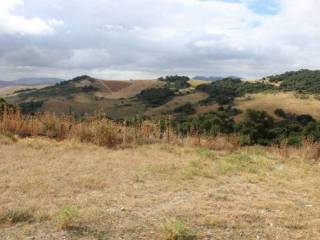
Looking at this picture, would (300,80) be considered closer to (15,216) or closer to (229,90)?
(229,90)

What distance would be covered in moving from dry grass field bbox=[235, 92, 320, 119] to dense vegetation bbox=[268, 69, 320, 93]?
5725 mm

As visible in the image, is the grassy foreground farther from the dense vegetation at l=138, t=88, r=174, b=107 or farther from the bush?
the dense vegetation at l=138, t=88, r=174, b=107

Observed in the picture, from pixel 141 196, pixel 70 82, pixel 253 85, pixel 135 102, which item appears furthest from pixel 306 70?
pixel 141 196

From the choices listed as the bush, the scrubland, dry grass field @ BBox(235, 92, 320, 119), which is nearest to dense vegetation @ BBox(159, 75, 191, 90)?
dry grass field @ BBox(235, 92, 320, 119)

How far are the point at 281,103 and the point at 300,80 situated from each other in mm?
23787

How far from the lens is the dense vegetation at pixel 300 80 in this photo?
8362 cm

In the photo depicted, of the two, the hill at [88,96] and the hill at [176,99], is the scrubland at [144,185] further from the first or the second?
the hill at [88,96]

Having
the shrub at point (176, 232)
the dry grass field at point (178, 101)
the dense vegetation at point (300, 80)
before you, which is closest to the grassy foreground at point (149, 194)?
the shrub at point (176, 232)

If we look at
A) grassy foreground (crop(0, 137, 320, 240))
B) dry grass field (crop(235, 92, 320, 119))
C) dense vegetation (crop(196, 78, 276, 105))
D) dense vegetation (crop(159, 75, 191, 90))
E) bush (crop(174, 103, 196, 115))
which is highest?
dense vegetation (crop(159, 75, 191, 90))

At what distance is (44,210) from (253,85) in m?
88.8

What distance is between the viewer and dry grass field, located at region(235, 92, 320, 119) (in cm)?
6625

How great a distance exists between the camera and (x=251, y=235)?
5309mm

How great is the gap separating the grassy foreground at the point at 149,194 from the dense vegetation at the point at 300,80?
72.8 m

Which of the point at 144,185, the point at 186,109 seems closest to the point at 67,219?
the point at 144,185
